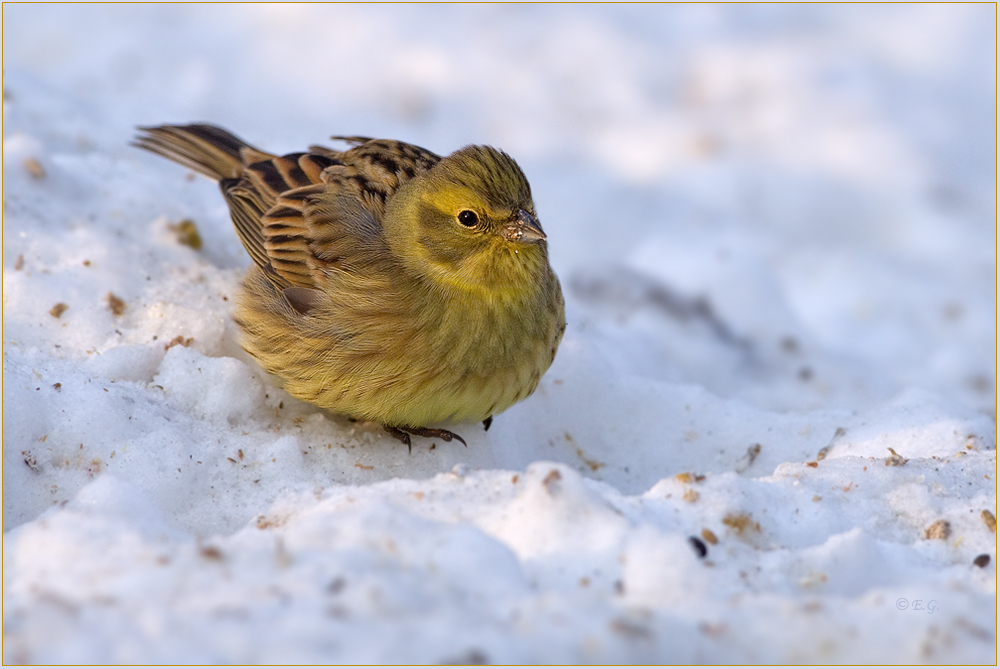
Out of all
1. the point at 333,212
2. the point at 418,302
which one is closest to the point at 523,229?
the point at 418,302

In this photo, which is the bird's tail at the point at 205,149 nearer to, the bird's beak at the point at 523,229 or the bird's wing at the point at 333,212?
the bird's wing at the point at 333,212

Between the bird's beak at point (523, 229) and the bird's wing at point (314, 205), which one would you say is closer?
the bird's beak at point (523, 229)

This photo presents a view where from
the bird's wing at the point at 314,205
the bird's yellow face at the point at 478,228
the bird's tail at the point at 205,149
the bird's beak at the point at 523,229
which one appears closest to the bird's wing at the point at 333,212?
the bird's wing at the point at 314,205

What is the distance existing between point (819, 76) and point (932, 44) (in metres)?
1.12

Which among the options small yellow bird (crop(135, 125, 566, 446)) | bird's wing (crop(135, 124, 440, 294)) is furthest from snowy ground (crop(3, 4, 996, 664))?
bird's wing (crop(135, 124, 440, 294))

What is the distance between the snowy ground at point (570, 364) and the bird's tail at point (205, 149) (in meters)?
0.27

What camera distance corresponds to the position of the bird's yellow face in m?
3.67

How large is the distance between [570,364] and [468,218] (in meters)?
1.19

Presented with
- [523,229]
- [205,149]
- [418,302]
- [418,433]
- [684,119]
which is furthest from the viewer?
[684,119]

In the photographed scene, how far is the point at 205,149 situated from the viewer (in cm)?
488

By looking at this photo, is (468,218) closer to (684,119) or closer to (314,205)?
(314,205)

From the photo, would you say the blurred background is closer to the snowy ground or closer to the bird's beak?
the snowy ground

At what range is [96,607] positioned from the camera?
84.4 inches

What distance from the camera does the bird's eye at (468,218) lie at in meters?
3.70
